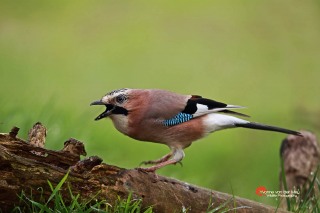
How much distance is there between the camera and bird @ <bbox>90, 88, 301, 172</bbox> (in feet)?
17.3

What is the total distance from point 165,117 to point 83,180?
1.18 m

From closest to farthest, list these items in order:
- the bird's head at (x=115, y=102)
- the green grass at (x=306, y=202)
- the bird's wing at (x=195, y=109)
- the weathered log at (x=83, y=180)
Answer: the weathered log at (x=83, y=180) → the bird's head at (x=115, y=102) → the green grass at (x=306, y=202) → the bird's wing at (x=195, y=109)

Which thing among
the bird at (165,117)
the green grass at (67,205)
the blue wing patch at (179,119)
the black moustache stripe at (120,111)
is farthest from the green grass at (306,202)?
the green grass at (67,205)

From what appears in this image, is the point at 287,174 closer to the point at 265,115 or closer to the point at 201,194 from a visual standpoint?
the point at 201,194

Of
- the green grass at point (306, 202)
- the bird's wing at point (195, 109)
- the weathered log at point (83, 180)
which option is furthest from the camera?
the bird's wing at point (195, 109)

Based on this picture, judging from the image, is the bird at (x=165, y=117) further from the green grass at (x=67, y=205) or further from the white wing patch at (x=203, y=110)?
the green grass at (x=67, y=205)

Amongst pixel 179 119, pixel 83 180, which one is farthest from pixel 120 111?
pixel 83 180

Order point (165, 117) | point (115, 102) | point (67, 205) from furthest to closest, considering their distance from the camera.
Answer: point (165, 117) < point (115, 102) < point (67, 205)

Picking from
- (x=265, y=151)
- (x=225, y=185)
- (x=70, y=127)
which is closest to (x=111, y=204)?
(x=70, y=127)

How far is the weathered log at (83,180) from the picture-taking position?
421 cm

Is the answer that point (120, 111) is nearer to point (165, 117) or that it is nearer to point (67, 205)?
point (165, 117)

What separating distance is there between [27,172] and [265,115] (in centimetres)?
881

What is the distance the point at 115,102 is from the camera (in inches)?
206

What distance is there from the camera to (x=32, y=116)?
7590 millimetres
